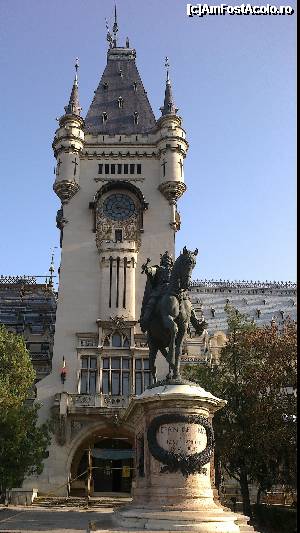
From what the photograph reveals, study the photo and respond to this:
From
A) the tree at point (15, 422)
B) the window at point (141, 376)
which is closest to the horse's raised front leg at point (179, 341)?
the tree at point (15, 422)

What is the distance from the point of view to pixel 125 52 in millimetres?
65188

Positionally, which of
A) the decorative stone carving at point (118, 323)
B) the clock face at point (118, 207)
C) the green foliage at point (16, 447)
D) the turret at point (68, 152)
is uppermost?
the turret at point (68, 152)

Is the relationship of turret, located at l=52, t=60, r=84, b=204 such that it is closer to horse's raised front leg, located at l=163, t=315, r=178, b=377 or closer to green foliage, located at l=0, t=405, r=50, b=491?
green foliage, located at l=0, t=405, r=50, b=491

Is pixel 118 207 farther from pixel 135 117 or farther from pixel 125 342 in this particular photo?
pixel 125 342

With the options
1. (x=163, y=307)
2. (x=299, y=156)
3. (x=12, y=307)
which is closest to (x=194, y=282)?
(x=12, y=307)

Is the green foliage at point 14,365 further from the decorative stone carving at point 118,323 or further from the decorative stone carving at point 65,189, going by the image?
the decorative stone carving at point 65,189

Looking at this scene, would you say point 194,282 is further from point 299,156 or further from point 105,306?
point 299,156

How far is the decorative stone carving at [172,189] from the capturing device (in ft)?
163

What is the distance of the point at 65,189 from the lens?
163 ft

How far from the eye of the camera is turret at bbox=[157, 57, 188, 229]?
49.8m

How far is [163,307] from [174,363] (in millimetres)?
1809

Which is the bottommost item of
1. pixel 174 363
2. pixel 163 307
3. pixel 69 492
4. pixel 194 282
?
pixel 69 492

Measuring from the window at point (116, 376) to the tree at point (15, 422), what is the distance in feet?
28.1

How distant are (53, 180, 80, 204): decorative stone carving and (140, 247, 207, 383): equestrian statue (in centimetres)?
3245
